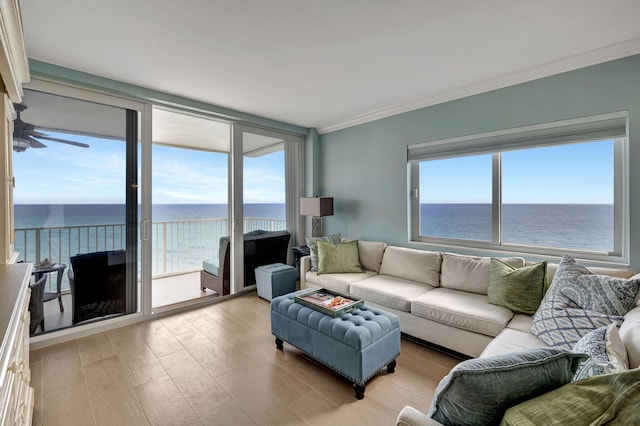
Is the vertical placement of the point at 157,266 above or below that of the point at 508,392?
below

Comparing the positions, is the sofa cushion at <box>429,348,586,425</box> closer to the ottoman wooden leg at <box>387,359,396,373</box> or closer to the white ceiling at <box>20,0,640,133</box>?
the ottoman wooden leg at <box>387,359,396,373</box>

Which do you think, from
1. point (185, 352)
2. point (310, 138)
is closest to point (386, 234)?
point (310, 138)

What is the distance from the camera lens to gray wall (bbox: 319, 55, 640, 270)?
92.5 inches

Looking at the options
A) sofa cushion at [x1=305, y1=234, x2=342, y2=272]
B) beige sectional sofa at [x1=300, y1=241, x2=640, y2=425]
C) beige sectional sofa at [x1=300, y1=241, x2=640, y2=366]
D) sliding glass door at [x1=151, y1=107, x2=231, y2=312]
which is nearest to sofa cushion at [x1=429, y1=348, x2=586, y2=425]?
beige sectional sofa at [x1=300, y1=241, x2=640, y2=425]

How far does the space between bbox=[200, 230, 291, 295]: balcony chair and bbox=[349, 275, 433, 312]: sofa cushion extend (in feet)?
5.71

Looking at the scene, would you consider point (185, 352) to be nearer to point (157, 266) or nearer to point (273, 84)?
point (273, 84)

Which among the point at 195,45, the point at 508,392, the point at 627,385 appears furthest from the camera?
the point at 195,45

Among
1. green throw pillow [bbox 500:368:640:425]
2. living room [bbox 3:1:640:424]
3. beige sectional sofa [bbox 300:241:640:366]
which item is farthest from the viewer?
beige sectional sofa [bbox 300:241:640:366]

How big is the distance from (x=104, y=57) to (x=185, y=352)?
271 cm

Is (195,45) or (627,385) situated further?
(195,45)

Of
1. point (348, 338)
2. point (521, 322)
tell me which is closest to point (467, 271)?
point (521, 322)

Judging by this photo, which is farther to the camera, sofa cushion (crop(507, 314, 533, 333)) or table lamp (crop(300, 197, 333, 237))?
table lamp (crop(300, 197, 333, 237))

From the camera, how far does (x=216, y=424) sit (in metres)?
1.74

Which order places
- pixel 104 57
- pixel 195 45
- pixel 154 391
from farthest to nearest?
pixel 104 57
pixel 195 45
pixel 154 391
